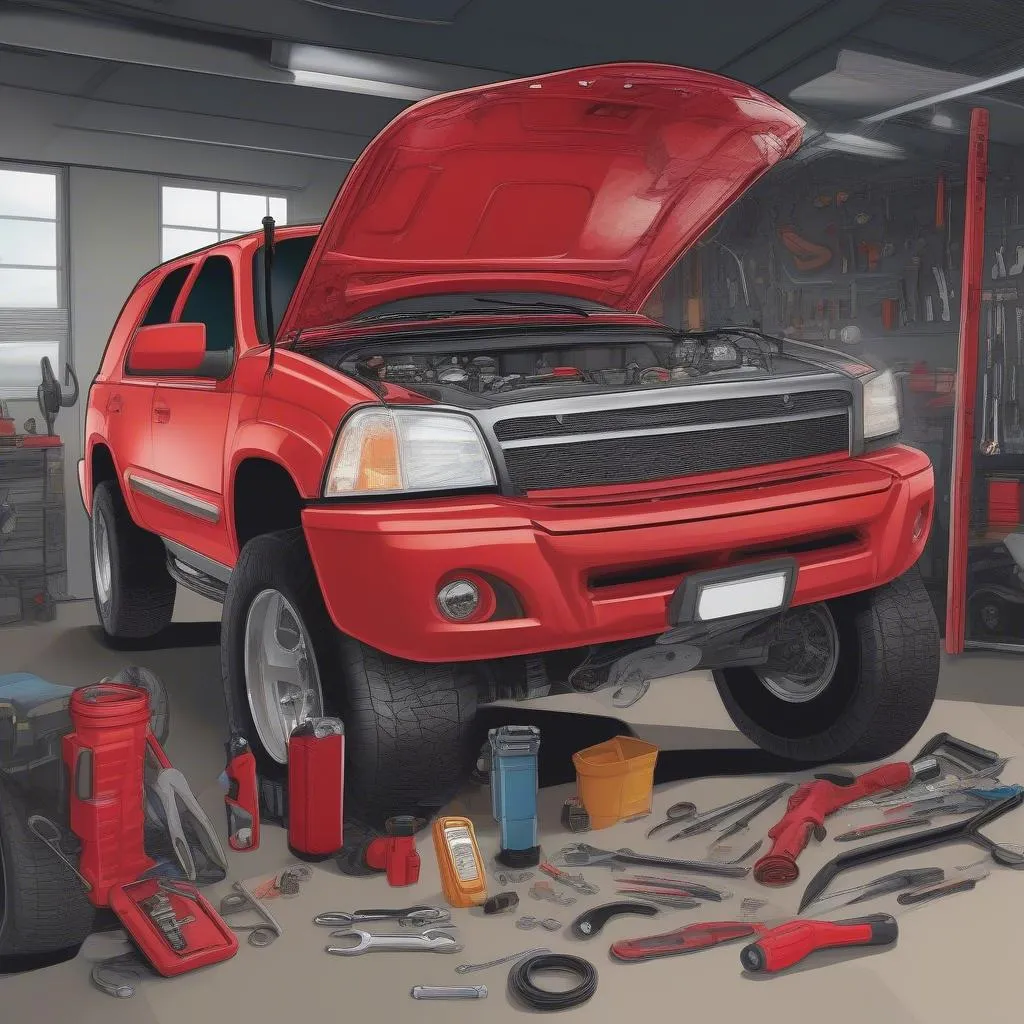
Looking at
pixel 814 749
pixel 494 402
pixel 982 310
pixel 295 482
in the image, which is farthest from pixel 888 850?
pixel 982 310

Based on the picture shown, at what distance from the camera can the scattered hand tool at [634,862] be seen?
2488mm

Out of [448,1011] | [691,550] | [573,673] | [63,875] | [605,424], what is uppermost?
[605,424]

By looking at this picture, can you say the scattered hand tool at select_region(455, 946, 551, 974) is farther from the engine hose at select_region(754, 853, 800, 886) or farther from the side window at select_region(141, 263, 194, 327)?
the side window at select_region(141, 263, 194, 327)

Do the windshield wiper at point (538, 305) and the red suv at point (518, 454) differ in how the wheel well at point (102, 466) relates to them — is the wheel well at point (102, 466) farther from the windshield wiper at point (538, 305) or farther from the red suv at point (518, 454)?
the windshield wiper at point (538, 305)

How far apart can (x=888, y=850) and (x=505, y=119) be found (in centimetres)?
194

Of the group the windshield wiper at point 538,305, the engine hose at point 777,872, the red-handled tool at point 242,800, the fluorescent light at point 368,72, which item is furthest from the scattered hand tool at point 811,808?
A: the fluorescent light at point 368,72

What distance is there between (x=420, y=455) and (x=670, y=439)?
58 cm

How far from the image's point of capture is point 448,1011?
1986 millimetres

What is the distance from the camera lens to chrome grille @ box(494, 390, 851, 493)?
233 cm

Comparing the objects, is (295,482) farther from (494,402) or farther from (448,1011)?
(448,1011)

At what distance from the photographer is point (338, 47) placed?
134 inches

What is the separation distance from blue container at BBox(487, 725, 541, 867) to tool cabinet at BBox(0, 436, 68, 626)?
1.73 m

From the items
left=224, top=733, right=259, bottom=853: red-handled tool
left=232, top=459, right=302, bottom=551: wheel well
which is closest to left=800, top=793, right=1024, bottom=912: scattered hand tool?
left=224, top=733, right=259, bottom=853: red-handled tool

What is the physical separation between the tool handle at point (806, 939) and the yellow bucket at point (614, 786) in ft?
2.17
